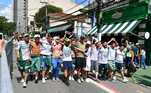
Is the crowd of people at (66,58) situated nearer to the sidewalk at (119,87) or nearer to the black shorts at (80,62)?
the black shorts at (80,62)

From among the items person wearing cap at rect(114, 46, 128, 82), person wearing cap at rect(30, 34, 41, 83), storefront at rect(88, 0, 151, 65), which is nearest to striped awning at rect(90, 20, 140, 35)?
storefront at rect(88, 0, 151, 65)

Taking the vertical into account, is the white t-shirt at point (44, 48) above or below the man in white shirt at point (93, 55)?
above

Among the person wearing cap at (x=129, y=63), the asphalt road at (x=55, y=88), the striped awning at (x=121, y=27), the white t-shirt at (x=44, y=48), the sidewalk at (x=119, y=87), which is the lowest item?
the sidewalk at (x=119, y=87)

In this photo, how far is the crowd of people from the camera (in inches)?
612

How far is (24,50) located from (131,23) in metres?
18.1

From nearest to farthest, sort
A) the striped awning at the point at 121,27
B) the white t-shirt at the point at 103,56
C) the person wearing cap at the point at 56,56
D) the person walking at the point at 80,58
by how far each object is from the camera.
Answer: the person wearing cap at the point at 56,56
the person walking at the point at 80,58
the white t-shirt at the point at 103,56
the striped awning at the point at 121,27

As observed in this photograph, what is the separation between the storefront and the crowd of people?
11.6m

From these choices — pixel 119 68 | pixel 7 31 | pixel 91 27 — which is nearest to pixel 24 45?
pixel 119 68

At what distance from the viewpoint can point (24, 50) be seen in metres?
15.3

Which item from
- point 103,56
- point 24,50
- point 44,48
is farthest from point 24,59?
point 103,56

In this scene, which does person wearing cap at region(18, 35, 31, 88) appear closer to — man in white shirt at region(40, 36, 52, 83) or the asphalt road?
the asphalt road

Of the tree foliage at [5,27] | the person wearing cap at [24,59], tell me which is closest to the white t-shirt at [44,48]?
the person wearing cap at [24,59]

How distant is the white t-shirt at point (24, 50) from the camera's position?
15219mm

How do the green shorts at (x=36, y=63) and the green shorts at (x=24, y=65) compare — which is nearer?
the green shorts at (x=24, y=65)
